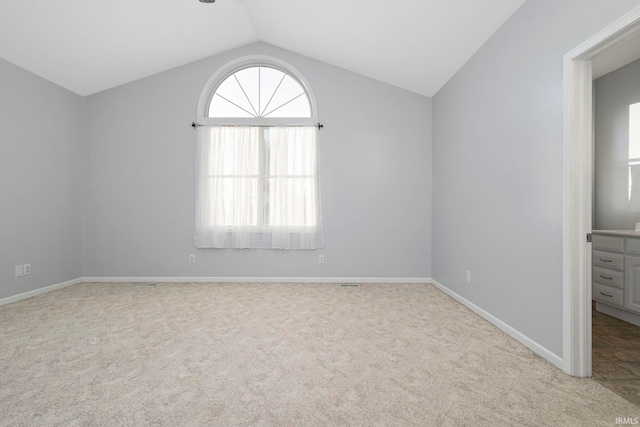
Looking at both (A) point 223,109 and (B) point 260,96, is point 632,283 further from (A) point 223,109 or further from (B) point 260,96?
(A) point 223,109

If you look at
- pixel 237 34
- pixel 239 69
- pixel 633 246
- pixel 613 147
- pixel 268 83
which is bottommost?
pixel 633 246

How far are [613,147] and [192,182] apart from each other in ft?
17.5

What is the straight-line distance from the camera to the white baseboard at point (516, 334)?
2114mm

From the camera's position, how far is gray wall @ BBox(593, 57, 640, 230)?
3.58m

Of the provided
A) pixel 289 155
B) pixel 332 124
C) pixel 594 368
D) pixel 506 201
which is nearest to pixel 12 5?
pixel 289 155

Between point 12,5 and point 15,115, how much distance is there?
4.10 ft

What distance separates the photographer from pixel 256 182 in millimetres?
4586

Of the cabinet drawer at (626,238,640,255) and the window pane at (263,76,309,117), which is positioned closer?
the cabinet drawer at (626,238,640,255)

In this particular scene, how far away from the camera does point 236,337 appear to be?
2.59 metres

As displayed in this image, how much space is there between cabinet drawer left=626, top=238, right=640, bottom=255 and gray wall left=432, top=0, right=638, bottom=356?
1.31 m

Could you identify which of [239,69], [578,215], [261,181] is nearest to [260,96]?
[239,69]

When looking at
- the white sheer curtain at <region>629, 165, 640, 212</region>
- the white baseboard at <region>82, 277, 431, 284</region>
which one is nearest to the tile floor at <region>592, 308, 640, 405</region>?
the white sheer curtain at <region>629, 165, 640, 212</region>

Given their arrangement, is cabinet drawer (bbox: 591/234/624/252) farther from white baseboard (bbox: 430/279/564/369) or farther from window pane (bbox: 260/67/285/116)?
window pane (bbox: 260/67/285/116)

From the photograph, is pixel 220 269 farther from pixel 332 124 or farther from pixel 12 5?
pixel 12 5
